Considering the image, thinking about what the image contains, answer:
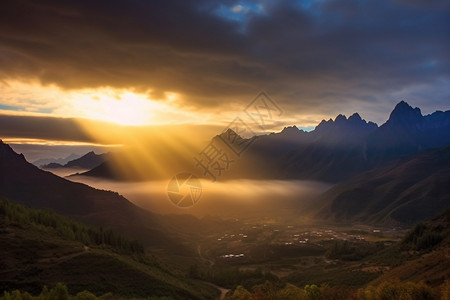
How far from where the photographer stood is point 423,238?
173 m

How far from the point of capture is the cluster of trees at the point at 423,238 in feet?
550

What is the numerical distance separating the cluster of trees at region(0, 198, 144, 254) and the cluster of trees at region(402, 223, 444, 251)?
444 ft

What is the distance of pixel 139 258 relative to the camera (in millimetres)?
156875

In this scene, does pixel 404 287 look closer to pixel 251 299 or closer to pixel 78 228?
pixel 251 299

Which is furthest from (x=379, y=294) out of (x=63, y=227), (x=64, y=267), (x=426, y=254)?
(x=63, y=227)

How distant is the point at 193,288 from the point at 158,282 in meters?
25.0

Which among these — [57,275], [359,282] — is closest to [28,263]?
[57,275]

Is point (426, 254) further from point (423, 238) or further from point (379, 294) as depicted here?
point (379, 294)

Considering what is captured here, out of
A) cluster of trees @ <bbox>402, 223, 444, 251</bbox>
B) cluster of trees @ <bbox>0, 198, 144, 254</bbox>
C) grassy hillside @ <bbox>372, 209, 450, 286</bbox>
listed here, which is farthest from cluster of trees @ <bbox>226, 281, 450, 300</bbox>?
cluster of trees @ <bbox>402, 223, 444, 251</bbox>

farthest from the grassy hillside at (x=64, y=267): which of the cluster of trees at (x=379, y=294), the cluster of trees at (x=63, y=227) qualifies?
the cluster of trees at (x=379, y=294)

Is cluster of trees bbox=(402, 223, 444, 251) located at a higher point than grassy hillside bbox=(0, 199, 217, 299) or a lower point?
higher

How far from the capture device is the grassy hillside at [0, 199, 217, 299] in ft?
347

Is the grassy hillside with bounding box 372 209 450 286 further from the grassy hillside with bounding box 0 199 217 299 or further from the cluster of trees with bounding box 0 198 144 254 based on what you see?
the cluster of trees with bounding box 0 198 144 254

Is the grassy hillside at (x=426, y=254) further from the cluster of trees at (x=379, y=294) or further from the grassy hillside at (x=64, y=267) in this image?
the grassy hillside at (x=64, y=267)
